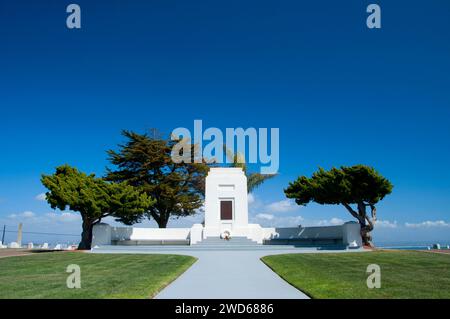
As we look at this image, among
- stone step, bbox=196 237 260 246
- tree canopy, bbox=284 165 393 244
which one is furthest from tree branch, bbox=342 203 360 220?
stone step, bbox=196 237 260 246

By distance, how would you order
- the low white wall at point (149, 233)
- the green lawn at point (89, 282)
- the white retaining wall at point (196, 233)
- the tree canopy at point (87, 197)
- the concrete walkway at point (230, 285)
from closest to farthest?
the green lawn at point (89, 282) < the concrete walkway at point (230, 285) < the tree canopy at point (87, 197) < the white retaining wall at point (196, 233) < the low white wall at point (149, 233)

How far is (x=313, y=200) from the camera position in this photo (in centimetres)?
2559

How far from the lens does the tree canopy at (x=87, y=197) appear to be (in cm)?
2191

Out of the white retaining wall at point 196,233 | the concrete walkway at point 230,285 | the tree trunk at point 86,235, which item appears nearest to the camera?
the concrete walkway at point 230,285

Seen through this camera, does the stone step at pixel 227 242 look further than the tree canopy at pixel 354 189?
Yes

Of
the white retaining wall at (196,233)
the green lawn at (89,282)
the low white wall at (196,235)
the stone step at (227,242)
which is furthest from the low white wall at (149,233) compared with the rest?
the green lawn at (89,282)

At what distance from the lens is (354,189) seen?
2316 cm

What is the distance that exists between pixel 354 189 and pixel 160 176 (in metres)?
18.8

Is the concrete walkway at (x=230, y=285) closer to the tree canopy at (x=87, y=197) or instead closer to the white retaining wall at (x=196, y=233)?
the tree canopy at (x=87, y=197)

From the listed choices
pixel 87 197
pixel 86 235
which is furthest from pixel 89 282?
pixel 86 235

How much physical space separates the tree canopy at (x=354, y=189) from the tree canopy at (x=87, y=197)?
12108 millimetres

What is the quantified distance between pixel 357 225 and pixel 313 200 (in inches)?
136
